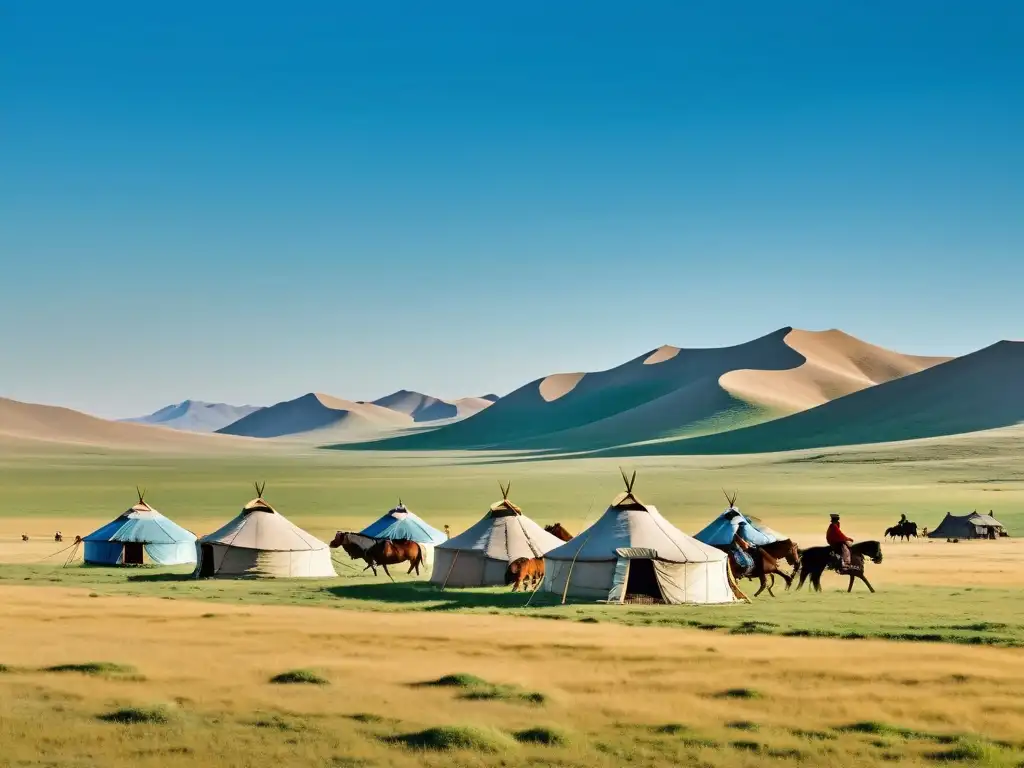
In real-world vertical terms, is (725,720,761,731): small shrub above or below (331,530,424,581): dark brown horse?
below

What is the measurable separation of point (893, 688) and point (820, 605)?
1021 cm

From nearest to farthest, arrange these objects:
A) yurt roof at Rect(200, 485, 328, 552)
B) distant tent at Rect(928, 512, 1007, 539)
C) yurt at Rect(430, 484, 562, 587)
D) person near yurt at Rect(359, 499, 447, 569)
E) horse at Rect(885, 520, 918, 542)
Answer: yurt at Rect(430, 484, 562, 587) → yurt roof at Rect(200, 485, 328, 552) → person near yurt at Rect(359, 499, 447, 569) → horse at Rect(885, 520, 918, 542) → distant tent at Rect(928, 512, 1007, 539)

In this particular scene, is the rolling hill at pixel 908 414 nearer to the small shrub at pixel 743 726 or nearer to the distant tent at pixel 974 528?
the distant tent at pixel 974 528

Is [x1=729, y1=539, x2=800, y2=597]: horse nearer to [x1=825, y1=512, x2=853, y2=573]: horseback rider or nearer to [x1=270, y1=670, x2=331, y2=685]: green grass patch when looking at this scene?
[x1=825, y1=512, x2=853, y2=573]: horseback rider

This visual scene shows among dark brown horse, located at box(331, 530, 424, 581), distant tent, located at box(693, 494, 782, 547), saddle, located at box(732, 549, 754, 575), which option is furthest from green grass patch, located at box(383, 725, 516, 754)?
distant tent, located at box(693, 494, 782, 547)

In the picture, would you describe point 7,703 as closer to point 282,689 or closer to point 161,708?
point 161,708

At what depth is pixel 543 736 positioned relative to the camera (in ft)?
46.6

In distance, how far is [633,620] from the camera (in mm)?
24516

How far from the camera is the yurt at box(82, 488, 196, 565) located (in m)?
39.7

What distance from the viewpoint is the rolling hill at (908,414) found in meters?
156

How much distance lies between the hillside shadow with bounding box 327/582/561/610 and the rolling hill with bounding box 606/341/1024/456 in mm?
121659

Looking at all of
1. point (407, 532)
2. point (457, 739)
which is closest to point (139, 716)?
point (457, 739)

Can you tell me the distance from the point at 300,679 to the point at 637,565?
12.2 meters

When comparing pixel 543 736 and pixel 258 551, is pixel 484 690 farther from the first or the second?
pixel 258 551
